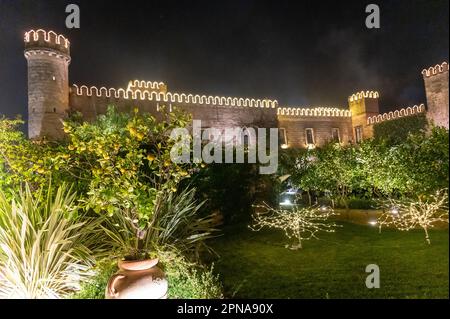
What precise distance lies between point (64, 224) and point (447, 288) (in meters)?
4.08

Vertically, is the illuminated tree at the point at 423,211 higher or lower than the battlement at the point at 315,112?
lower

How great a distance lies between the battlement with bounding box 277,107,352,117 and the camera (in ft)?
83.7

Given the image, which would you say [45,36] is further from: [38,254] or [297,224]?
[38,254]

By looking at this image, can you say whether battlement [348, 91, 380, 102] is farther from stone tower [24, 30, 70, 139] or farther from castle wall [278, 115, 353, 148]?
stone tower [24, 30, 70, 139]

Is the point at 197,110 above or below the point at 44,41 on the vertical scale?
below

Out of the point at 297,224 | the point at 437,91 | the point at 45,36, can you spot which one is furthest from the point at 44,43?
the point at 437,91

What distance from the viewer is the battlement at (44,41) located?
1705 centimetres

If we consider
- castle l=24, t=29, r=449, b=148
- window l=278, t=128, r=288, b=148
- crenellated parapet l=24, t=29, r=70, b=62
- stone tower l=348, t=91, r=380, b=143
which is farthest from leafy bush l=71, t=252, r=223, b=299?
stone tower l=348, t=91, r=380, b=143

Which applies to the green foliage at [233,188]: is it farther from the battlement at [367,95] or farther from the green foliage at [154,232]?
the battlement at [367,95]

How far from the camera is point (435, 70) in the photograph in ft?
61.9

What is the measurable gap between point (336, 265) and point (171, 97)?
17.5 meters

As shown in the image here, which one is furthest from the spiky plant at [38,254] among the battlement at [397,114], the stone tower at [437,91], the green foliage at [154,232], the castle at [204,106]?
the battlement at [397,114]
